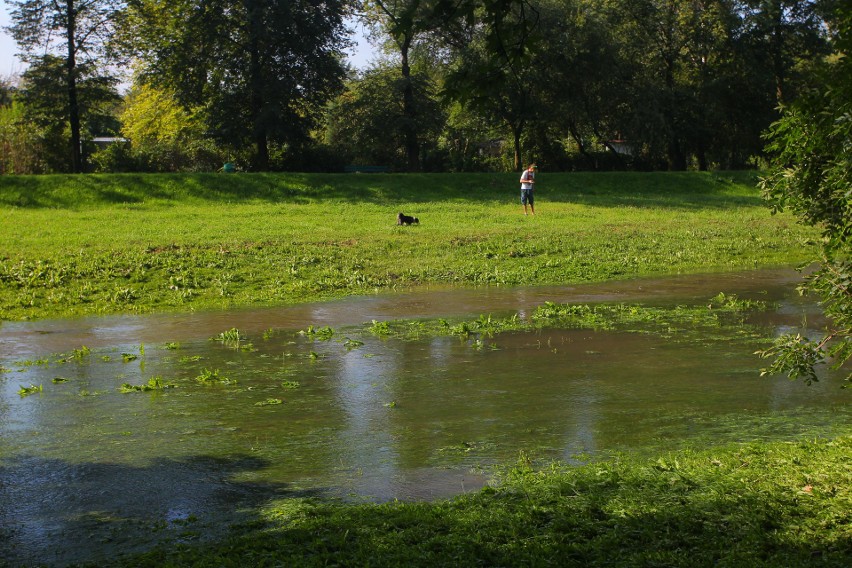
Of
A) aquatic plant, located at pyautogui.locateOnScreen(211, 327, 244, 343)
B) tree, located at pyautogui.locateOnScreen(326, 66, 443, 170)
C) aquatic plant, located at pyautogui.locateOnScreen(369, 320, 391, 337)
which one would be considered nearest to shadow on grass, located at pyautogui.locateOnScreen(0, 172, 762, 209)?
tree, located at pyautogui.locateOnScreen(326, 66, 443, 170)

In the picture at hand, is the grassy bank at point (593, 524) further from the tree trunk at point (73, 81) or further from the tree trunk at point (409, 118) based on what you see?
the tree trunk at point (409, 118)

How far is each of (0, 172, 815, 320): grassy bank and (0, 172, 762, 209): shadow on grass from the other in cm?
10

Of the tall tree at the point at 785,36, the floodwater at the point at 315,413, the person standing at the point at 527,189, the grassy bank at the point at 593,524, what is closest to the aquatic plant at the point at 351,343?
the floodwater at the point at 315,413

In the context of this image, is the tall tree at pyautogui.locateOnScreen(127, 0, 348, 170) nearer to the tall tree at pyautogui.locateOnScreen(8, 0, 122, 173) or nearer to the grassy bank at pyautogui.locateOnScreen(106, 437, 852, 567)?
the tall tree at pyautogui.locateOnScreen(8, 0, 122, 173)

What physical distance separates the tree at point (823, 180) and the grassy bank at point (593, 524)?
3.17 feet

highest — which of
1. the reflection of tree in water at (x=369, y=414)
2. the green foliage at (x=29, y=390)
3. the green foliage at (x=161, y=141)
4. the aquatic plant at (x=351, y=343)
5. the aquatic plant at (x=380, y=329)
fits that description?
the green foliage at (x=161, y=141)

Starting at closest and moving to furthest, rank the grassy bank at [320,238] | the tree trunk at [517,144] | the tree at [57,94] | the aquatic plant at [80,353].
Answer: the aquatic plant at [80,353] < the grassy bank at [320,238] < the tree at [57,94] < the tree trunk at [517,144]

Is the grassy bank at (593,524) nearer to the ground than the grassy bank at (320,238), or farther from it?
nearer to the ground

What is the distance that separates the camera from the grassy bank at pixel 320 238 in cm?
1711

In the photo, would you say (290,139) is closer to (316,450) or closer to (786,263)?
(786,263)

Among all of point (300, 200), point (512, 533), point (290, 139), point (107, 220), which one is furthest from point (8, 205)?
point (512, 533)

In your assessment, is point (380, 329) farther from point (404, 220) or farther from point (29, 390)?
point (404, 220)

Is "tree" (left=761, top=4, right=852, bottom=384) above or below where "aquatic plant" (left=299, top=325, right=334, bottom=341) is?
above

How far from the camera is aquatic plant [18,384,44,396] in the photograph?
9.77 meters
